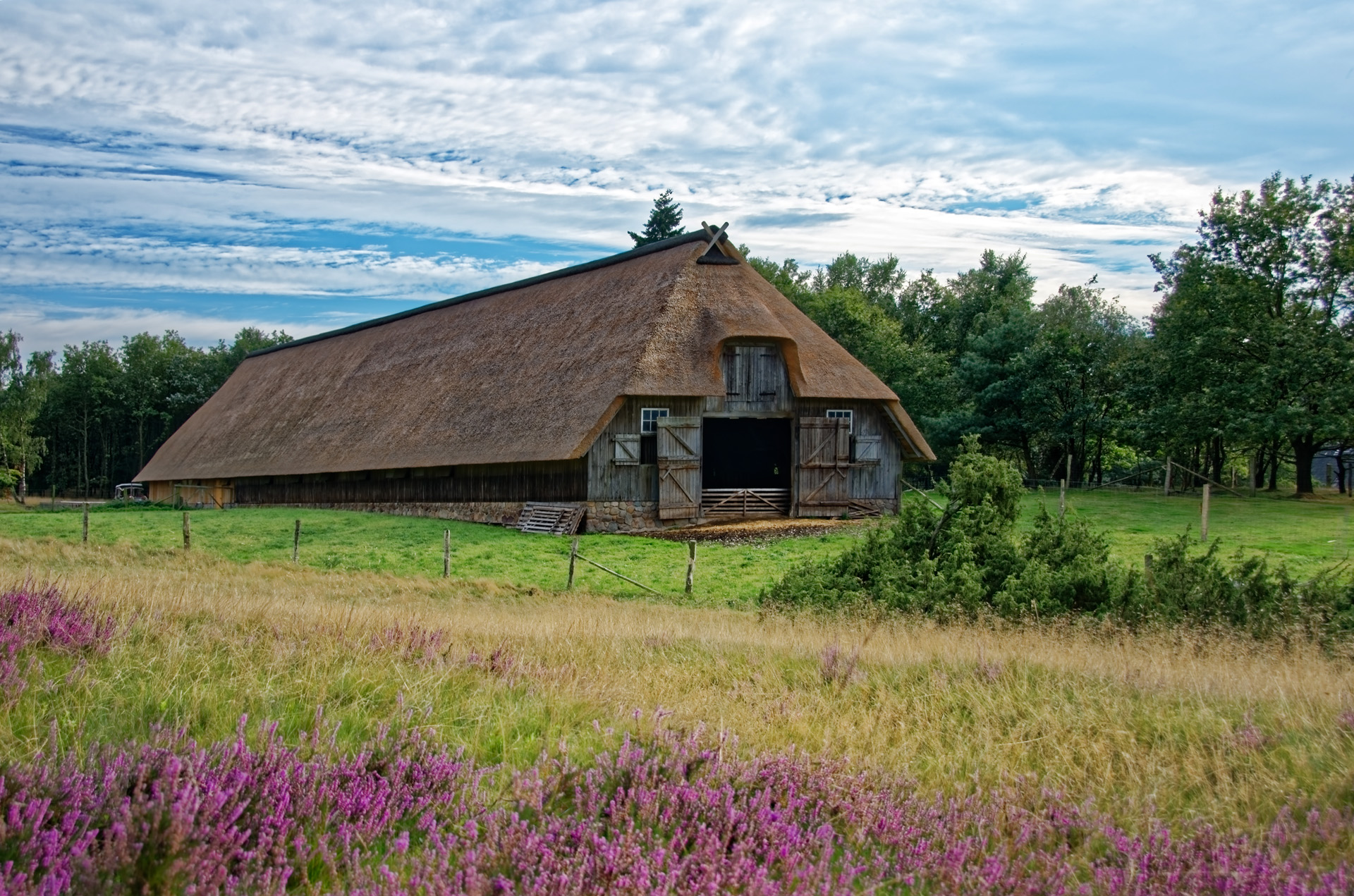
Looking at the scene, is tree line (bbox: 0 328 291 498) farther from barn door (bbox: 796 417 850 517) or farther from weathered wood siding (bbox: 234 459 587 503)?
barn door (bbox: 796 417 850 517)

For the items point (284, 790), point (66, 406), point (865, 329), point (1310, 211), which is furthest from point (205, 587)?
point (66, 406)

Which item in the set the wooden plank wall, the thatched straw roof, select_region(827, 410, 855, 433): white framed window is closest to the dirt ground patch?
the wooden plank wall

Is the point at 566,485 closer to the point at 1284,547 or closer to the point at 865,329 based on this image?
the point at 1284,547

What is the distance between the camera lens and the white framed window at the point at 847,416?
2986cm

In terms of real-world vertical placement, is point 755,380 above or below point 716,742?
above

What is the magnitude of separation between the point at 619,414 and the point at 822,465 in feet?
19.9

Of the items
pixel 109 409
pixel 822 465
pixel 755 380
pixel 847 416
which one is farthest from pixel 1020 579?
pixel 109 409

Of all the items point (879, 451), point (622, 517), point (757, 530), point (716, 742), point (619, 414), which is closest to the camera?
point (716, 742)

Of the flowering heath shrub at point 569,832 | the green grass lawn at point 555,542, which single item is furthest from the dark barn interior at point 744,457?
the flowering heath shrub at point 569,832

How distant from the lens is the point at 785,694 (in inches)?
282

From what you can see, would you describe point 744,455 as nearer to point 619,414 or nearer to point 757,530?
point 757,530

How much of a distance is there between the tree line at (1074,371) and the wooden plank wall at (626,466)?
20241mm

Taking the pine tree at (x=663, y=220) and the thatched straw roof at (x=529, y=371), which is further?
the pine tree at (x=663, y=220)

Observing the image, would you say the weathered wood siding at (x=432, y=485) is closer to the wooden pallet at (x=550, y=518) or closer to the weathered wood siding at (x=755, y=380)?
the wooden pallet at (x=550, y=518)
